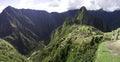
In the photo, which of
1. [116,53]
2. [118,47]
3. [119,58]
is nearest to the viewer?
[119,58]

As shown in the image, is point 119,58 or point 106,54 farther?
point 106,54

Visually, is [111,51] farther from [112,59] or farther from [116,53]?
[112,59]

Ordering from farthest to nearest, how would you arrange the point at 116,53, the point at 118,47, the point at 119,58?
the point at 118,47
the point at 116,53
the point at 119,58

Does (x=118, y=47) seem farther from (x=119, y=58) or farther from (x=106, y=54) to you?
(x=119, y=58)

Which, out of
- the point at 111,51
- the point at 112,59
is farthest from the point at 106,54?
the point at 112,59

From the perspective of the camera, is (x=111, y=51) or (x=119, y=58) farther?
(x=111, y=51)

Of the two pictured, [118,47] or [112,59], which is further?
[118,47]

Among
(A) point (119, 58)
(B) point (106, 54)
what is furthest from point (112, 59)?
(B) point (106, 54)

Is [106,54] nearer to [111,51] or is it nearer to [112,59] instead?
[111,51]
